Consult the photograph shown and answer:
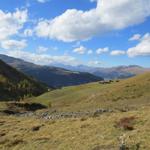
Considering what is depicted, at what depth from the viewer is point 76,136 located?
3291 centimetres

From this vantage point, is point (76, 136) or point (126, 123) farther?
point (126, 123)

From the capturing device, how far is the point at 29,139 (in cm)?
3541

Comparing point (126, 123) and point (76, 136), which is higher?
point (126, 123)

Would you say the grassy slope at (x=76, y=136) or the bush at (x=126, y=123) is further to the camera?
the bush at (x=126, y=123)

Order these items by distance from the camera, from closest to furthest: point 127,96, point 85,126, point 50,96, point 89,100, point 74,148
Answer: point 74,148 < point 85,126 < point 127,96 < point 89,100 < point 50,96

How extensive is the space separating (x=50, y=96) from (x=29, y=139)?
8349 centimetres

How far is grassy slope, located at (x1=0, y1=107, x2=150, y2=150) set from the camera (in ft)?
93.0

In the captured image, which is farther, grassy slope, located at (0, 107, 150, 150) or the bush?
the bush

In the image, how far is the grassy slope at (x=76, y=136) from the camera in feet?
93.0

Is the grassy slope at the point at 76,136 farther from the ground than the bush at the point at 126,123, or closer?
closer

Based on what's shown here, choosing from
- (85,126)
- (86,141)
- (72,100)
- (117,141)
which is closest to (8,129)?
(85,126)

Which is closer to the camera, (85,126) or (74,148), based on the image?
(74,148)

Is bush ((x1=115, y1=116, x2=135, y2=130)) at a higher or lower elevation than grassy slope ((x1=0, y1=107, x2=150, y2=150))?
higher

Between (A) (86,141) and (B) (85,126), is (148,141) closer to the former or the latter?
(A) (86,141)
